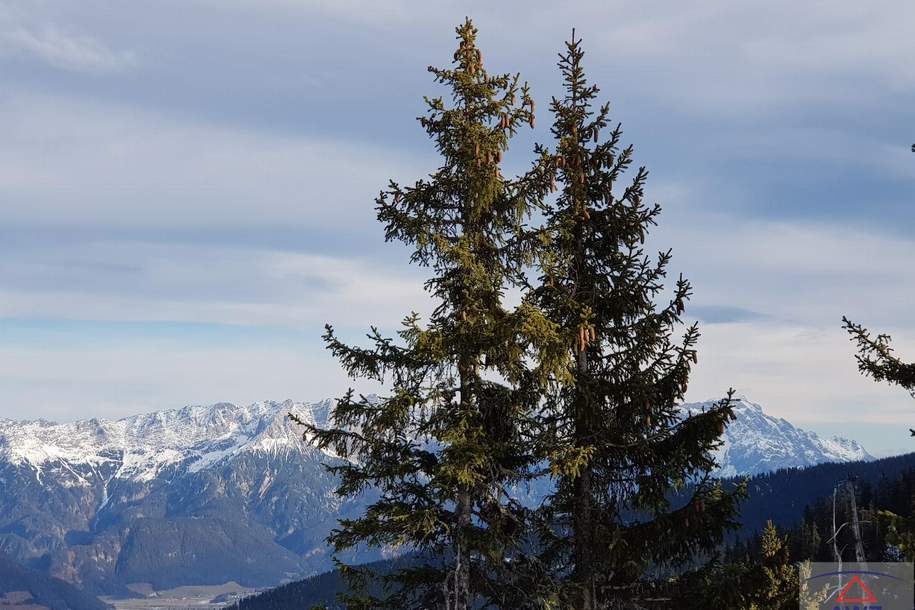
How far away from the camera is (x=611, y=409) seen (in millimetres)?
24156

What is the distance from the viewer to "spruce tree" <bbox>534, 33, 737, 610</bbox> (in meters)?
22.9

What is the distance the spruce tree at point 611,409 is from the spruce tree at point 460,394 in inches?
48.9

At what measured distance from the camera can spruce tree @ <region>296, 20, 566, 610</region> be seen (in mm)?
21734

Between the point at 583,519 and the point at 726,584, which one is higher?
the point at 583,519

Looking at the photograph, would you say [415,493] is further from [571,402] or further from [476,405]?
[571,402]

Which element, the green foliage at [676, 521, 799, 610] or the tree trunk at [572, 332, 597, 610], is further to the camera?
the tree trunk at [572, 332, 597, 610]

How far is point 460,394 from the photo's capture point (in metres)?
23.0

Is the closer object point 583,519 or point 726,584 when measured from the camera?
point 726,584

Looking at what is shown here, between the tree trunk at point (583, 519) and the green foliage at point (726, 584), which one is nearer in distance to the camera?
the green foliage at point (726, 584)

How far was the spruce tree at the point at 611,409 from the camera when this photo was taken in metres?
22.9

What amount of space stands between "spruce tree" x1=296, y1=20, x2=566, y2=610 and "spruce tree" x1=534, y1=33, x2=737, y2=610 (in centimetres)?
124

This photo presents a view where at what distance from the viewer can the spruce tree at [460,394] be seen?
21734 mm

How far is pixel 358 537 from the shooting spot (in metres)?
22.0

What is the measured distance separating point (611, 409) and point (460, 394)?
4.18 m
